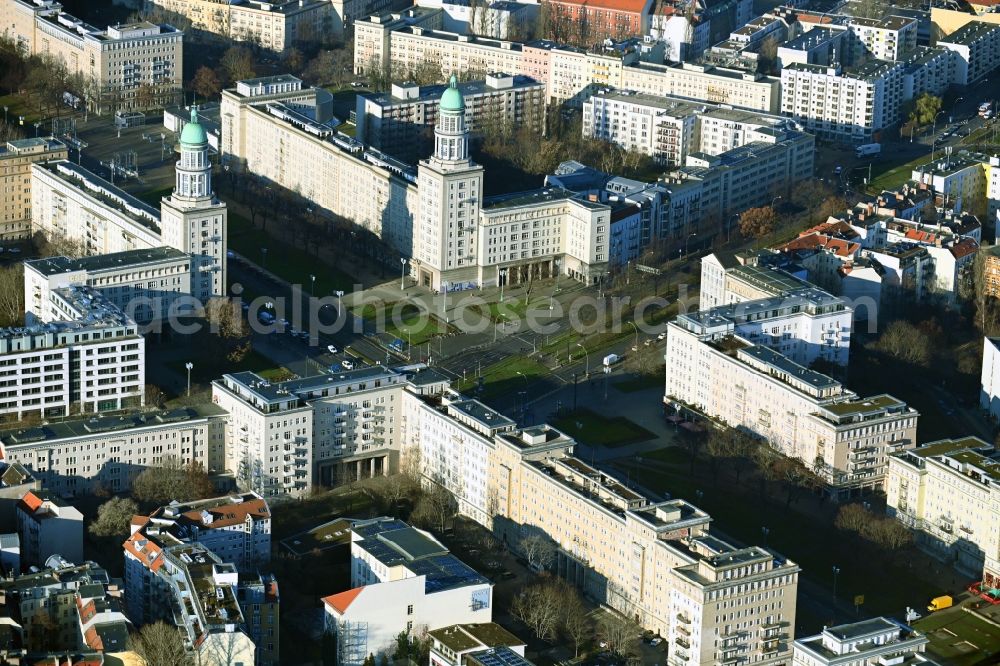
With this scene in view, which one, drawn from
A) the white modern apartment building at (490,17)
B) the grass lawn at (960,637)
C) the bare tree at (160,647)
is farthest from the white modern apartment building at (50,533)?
the white modern apartment building at (490,17)

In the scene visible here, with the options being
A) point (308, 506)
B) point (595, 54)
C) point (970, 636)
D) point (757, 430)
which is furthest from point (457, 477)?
point (595, 54)

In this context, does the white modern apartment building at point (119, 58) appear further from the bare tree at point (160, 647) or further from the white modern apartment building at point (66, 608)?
the bare tree at point (160, 647)

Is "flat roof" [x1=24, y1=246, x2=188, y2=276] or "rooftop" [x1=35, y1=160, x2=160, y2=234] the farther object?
"rooftop" [x1=35, y1=160, x2=160, y2=234]

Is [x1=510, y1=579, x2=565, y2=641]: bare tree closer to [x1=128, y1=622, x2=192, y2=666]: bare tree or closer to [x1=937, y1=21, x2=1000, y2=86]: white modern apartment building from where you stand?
[x1=128, y1=622, x2=192, y2=666]: bare tree

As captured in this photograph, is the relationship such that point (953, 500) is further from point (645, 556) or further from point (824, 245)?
point (824, 245)

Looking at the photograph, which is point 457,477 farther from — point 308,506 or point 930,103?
point 930,103

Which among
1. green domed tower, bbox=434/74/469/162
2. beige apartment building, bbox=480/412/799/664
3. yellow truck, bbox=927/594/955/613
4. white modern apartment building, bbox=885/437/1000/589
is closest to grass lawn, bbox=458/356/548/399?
beige apartment building, bbox=480/412/799/664

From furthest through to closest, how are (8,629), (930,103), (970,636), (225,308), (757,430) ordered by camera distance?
(930,103) → (225,308) → (757,430) → (970,636) → (8,629)
